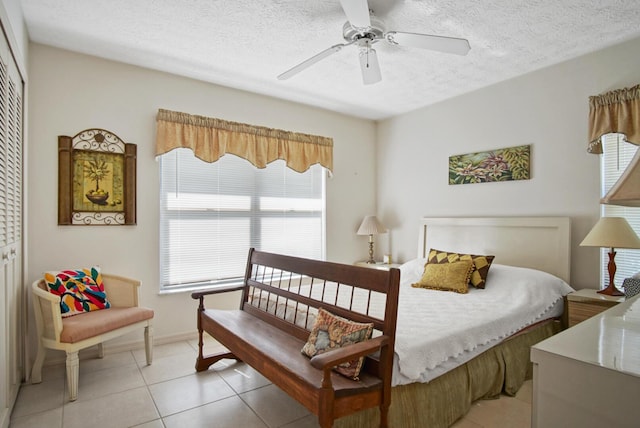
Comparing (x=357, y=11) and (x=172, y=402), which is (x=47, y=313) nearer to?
(x=172, y=402)

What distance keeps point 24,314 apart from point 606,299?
4.55 m

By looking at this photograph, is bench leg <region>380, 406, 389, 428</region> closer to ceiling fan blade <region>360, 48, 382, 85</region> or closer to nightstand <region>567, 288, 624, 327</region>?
nightstand <region>567, 288, 624, 327</region>

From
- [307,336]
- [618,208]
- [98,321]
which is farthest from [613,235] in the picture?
[98,321]

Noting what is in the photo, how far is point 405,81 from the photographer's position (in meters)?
3.72

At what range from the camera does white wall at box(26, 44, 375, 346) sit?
9.68 ft

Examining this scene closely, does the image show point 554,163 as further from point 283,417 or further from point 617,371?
point 283,417

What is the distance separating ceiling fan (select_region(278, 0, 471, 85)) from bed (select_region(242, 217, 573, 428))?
1625 mm

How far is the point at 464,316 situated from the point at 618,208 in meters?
1.79

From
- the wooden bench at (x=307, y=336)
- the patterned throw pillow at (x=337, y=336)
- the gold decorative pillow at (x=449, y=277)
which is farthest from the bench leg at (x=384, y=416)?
the gold decorative pillow at (x=449, y=277)

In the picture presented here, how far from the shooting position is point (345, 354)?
158cm

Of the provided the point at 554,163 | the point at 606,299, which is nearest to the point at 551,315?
the point at 606,299

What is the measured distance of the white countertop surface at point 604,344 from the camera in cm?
107

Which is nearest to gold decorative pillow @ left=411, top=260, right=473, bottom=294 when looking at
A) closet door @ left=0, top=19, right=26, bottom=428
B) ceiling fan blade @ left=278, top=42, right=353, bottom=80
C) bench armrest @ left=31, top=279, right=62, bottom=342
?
ceiling fan blade @ left=278, top=42, right=353, bottom=80

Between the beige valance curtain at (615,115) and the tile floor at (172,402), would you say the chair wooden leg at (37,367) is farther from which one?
the beige valance curtain at (615,115)
